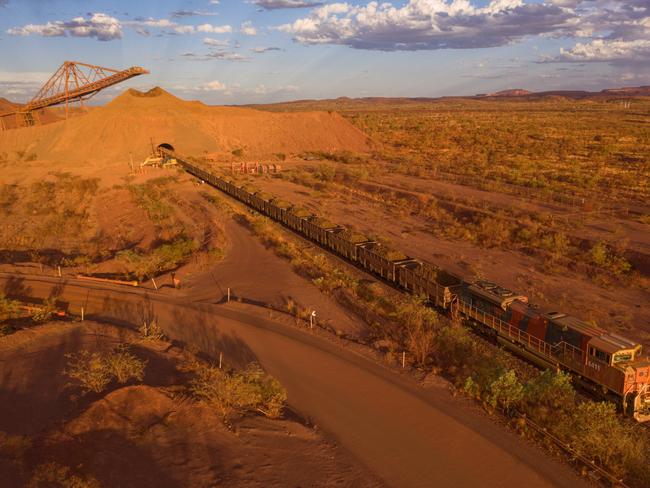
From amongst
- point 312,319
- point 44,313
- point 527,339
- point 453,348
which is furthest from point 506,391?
point 44,313

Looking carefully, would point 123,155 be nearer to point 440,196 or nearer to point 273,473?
point 440,196

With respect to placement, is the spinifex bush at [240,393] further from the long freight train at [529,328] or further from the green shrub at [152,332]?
the long freight train at [529,328]

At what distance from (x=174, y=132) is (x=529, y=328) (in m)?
79.2

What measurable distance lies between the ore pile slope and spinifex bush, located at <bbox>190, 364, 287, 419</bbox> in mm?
69459

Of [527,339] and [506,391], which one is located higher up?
[527,339]

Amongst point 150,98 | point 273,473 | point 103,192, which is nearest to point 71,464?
point 273,473

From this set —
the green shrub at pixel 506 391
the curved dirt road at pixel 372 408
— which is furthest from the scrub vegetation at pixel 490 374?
the curved dirt road at pixel 372 408

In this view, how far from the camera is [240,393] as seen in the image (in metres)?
16.4

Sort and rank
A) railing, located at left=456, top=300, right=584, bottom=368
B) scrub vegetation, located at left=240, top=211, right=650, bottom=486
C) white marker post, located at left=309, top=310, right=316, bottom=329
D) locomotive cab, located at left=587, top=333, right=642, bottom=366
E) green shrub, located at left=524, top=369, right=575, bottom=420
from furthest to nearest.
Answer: white marker post, located at left=309, top=310, right=316, bottom=329
railing, located at left=456, top=300, right=584, bottom=368
locomotive cab, located at left=587, top=333, right=642, bottom=366
green shrub, located at left=524, top=369, right=575, bottom=420
scrub vegetation, located at left=240, top=211, right=650, bottom=486

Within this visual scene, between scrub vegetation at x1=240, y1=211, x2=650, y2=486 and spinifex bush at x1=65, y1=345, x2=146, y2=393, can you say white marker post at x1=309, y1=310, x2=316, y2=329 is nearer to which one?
scrub vegetation at x1=240, y1=211, x2=650, y2=486

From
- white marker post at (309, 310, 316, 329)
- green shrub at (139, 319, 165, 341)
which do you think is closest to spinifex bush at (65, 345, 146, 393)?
green shrub at (139, 319, 165, 341)

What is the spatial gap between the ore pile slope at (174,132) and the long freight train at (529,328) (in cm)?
6104

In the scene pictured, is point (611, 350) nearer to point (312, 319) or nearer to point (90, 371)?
point (312, 319)

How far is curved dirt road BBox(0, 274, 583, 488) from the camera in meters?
13.8
